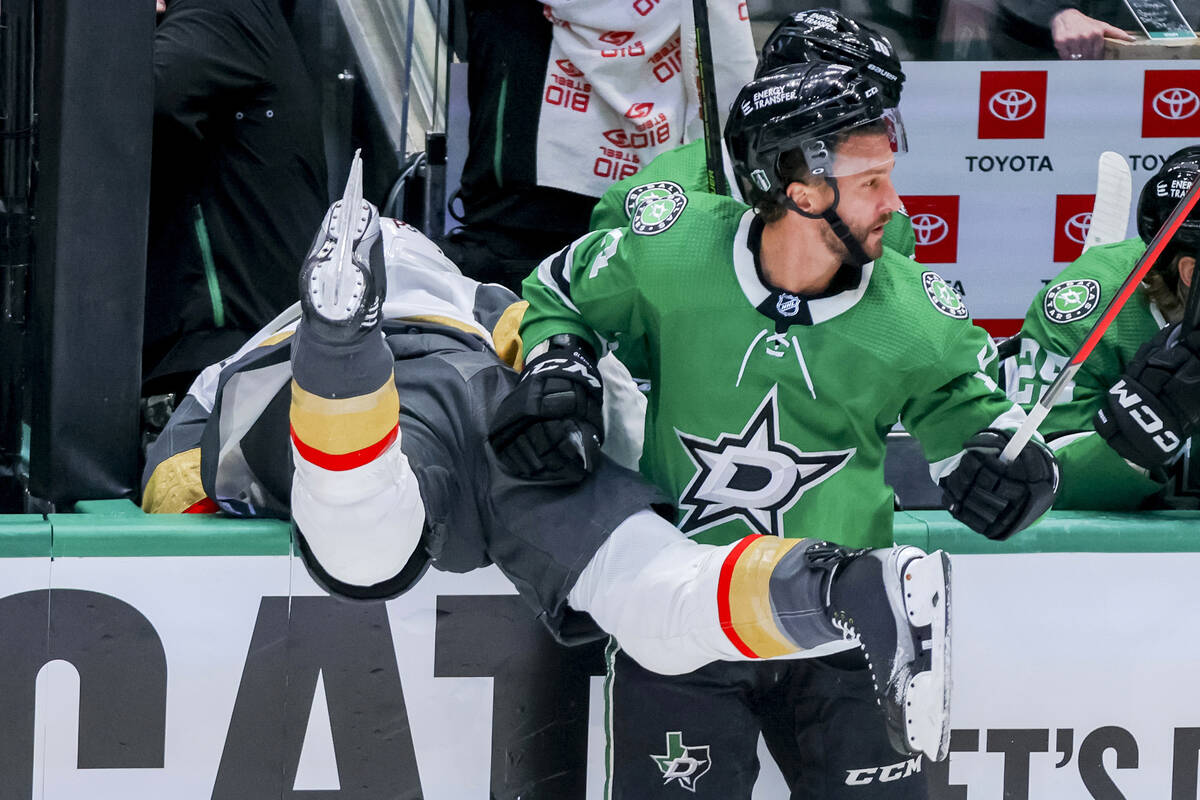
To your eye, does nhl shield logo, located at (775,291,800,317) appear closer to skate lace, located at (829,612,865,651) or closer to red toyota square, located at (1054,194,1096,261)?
skate lace, located at (829,612,865,651)

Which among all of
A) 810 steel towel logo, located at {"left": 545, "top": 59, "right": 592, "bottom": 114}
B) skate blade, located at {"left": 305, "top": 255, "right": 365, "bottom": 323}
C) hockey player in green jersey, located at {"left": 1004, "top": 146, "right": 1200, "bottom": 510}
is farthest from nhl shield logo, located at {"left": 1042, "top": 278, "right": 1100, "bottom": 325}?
skate blade, located at {"left": 305, "top": 255, "right": 365, "bottom": 323}

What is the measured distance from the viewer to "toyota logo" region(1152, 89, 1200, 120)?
378cm

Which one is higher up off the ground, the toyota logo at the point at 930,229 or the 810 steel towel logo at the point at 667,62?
the 810 steel towel logo at the point at 667,62

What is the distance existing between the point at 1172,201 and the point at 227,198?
1.85m

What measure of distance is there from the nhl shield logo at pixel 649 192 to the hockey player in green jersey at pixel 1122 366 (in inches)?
30.9

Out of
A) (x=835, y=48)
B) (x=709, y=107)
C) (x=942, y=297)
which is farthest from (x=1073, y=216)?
(x=942, y=297)

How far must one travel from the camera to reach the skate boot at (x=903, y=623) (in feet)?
6.50

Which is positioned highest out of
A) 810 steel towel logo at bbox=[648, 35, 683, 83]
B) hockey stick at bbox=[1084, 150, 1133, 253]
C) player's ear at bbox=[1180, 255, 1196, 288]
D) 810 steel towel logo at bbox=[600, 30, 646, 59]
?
810 steel towel logo at bbox=[600, 30, 646, 59]

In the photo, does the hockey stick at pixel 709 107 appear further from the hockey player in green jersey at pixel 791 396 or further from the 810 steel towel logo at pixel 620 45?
the 810 steel towel logo at pixel 620 45

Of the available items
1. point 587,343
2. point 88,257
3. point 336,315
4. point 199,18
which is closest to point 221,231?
point 199,18

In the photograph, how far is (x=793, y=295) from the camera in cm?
229

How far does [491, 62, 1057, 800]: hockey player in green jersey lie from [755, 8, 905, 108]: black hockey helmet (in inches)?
3.2

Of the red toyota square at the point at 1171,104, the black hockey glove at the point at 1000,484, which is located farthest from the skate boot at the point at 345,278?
the red toyota square at the point at 1171,104

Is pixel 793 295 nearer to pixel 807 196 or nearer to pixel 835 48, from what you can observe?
pixel 807 196
